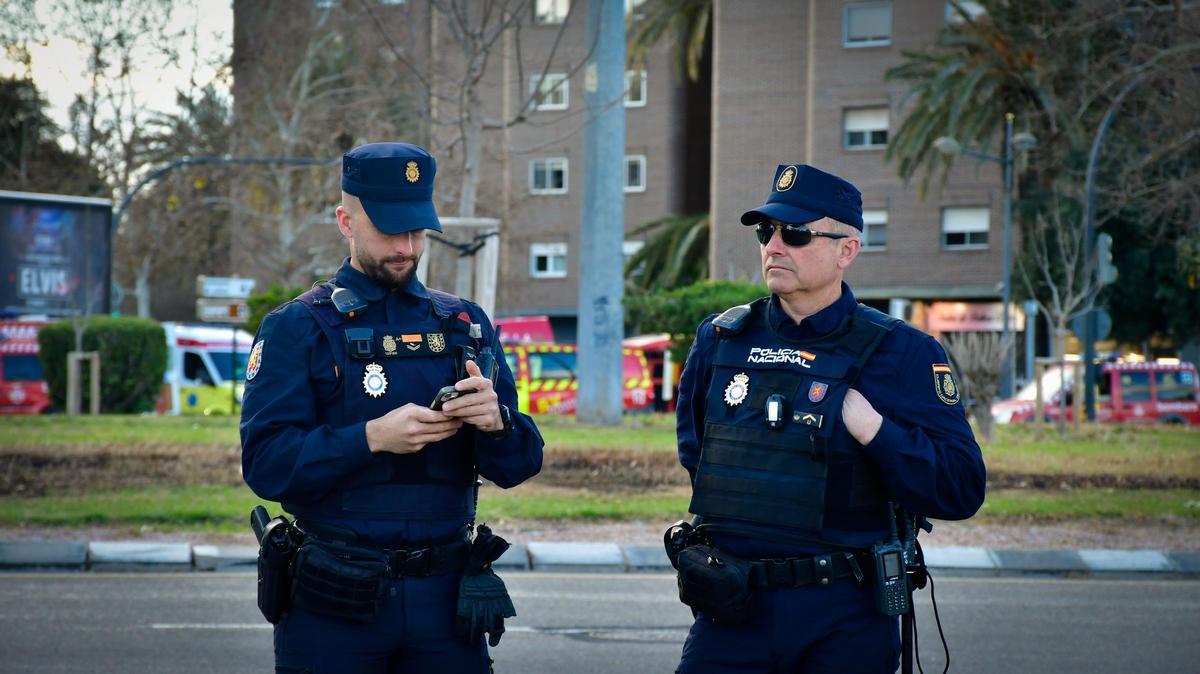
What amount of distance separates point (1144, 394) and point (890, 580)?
29055mm

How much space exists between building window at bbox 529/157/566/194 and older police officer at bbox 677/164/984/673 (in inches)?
1780

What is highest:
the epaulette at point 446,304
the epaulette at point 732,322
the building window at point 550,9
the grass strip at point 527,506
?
the building window at point 550,9

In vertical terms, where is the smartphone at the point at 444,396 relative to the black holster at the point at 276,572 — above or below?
above

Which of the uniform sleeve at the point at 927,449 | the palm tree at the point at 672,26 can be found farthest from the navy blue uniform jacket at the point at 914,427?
the palm tree at the point at 672,26

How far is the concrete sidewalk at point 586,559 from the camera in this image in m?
10.3

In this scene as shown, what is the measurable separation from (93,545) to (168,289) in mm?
52626

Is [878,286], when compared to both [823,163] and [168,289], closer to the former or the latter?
[823,163]

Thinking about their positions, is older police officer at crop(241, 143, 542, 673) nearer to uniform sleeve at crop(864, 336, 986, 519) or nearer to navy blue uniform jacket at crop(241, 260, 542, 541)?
navy blue uniform jacket at crop(241, 260, 542, 541)

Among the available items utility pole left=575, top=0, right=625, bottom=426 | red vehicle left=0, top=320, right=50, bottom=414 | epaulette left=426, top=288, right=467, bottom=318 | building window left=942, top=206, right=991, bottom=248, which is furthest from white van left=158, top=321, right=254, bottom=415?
epaulette left=426, top=288, right=467, bottom=318

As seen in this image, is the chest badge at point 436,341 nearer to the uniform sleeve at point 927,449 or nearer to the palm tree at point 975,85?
the uniform sleeve at point 927,449

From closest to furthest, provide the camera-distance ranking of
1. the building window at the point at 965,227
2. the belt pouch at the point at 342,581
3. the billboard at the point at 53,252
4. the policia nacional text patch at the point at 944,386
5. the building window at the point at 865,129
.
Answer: the belt pouch at the point at 342,581 → the policia nacional text patch at the point at 944,386 → the billboard at the point at 53,252 → the building window at the point at 965,227 → the building window at the point at 865,129

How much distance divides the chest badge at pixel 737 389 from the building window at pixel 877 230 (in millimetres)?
39853

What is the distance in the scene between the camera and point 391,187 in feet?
12.2

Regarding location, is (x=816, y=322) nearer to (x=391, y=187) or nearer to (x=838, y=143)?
(x=391, y=187)
